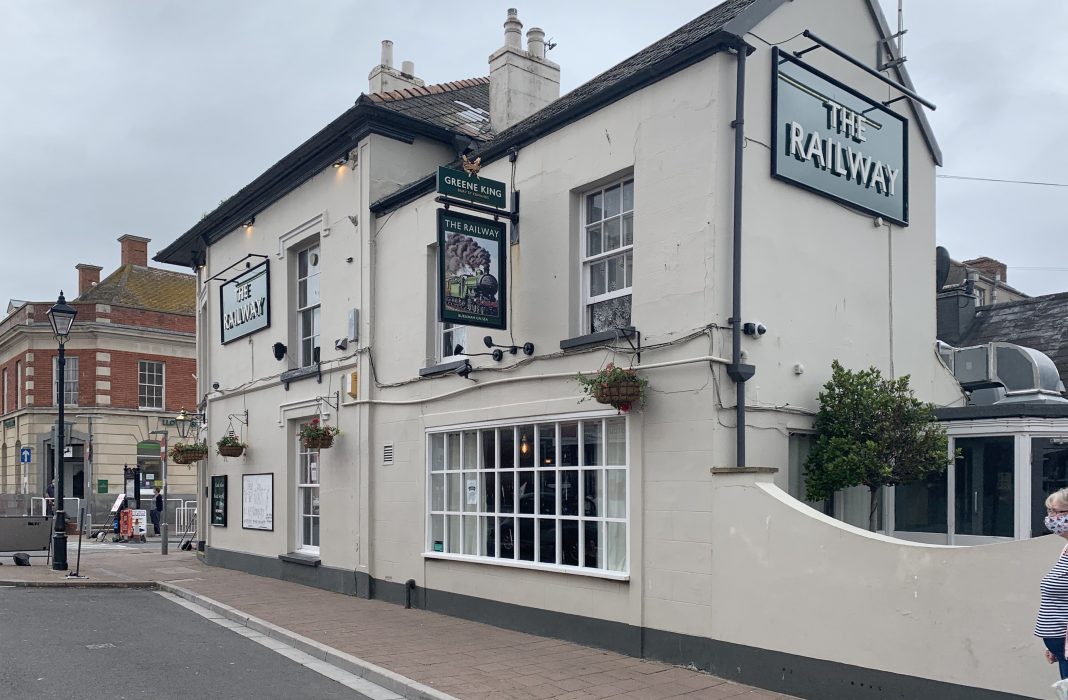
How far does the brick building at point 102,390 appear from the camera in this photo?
121ft

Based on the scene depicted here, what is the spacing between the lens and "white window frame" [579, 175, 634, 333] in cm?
1010

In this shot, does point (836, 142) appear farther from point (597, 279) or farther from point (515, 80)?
point (515, 80)

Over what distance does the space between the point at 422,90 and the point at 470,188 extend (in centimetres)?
585

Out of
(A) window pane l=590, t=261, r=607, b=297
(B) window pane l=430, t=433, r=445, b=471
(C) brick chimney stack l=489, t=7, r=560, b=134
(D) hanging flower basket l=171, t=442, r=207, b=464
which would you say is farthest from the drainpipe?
(D) hanging flower basket l=171, t=442, r=207, b=464

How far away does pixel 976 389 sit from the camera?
12.1 meters

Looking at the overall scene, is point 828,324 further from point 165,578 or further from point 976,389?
point 165,578

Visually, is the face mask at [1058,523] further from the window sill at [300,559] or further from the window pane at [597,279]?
the window sill at [300,559]

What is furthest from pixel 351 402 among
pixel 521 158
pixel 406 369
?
pixel 521 158

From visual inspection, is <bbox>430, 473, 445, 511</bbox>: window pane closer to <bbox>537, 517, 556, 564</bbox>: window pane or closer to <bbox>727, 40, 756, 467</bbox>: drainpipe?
<bbox>537, 517, 556, 564</bbox>: window pane

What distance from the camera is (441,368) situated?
1224 centimetres

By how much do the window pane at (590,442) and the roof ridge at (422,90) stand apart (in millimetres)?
7462

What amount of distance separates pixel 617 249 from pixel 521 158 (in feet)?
7.02

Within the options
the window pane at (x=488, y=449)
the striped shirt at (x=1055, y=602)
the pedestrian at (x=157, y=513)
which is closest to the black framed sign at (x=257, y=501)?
the window pane at (x=488, y=449)

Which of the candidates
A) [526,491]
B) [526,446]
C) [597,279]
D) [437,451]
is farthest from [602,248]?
[437,451]
